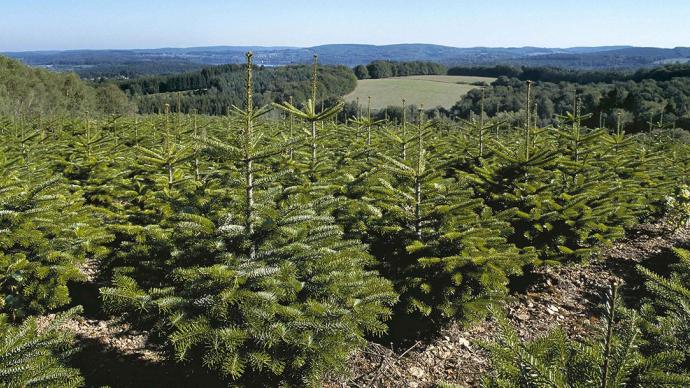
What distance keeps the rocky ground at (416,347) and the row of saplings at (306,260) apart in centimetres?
46

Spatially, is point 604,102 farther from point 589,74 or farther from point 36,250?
point 36,250

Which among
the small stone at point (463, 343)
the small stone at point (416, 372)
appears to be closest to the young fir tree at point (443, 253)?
the small stone at point (463, 343)

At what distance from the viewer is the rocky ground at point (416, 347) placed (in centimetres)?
518

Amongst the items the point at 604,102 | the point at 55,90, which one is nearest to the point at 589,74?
the point at 604,102

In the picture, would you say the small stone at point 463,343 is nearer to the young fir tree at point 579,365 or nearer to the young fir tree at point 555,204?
the young fir tree at point 555,204

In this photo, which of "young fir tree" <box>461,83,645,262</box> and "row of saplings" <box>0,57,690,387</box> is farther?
"young fir tree" <box>461,83,645,262</box>

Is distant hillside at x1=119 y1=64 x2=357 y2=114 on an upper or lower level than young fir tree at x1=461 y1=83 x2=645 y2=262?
upper

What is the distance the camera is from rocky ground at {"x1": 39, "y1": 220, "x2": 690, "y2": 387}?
518 centimetres

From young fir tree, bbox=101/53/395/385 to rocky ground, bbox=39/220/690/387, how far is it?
0.68 meters

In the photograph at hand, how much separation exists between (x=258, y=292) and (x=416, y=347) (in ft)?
9.02

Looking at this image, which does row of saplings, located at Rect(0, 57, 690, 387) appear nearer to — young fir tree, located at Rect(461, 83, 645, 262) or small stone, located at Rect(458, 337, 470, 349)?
young fir tree, located at Rect(461, 83, 645, 262)

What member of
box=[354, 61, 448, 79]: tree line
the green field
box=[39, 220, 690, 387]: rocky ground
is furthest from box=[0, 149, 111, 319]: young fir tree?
box=[354, 61, 448, 79]: tree line

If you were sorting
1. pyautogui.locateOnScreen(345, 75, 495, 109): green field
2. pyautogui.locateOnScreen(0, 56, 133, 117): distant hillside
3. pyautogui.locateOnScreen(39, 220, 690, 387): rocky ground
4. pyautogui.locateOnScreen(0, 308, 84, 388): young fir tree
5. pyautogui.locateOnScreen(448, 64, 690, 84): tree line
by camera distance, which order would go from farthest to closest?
pyautogui.locateOnScreen(345, 75, 495, 109): green field, pyautogui.locateOnScreen(448, 64, 690, 84): tree line, pyautogui.locateOnScreen(0, 56, 133, 117): distant hillside, pyautogui.locateOnScreen(39, 220, 690, 387): rocky ground, pyautogui.locateOnScreen(0, 308, 84, 388): young fir tree

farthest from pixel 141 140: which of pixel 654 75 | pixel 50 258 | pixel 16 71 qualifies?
pixel 654 75
